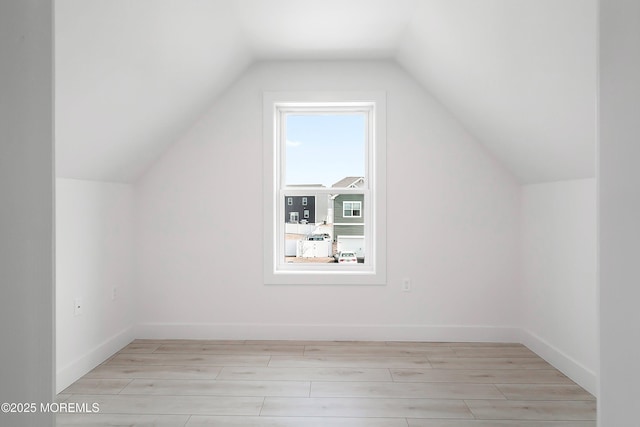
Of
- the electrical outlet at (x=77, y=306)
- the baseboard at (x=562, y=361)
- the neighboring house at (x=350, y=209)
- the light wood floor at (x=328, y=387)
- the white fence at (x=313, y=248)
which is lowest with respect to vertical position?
the light wood floor at (x=328, y=387)

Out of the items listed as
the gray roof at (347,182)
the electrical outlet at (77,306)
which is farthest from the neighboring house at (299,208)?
the electrical outlet at (77,306)

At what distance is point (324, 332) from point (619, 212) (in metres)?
3.30

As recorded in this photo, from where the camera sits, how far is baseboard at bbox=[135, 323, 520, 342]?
→ 3.92 m

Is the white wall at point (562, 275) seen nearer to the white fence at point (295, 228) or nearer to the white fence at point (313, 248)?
the white fence at point (313, 248)

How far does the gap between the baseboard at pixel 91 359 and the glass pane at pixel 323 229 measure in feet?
5.13

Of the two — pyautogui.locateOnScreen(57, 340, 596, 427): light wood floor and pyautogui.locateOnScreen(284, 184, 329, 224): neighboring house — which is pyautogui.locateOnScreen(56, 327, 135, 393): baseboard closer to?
pyautogui.locateOnScreen(57, 340, 596, 427): light wood floor

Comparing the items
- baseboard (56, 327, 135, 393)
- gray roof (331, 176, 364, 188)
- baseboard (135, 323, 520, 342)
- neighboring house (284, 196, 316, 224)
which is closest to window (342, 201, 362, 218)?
gray roof (331, 176, 364, 188)

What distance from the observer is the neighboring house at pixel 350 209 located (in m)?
4.19

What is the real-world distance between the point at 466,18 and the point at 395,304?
241cm

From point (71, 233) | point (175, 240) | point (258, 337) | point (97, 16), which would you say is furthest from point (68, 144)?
point (258, 337)

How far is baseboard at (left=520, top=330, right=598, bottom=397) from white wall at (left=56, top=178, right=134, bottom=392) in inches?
132

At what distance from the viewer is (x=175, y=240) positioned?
13.1 feet

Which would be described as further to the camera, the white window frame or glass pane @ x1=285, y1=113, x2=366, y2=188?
glass pane @ x1=285, y1=113, x2=366, y2=188

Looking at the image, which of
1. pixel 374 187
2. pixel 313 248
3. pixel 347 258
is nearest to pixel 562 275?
pixel 374 187
